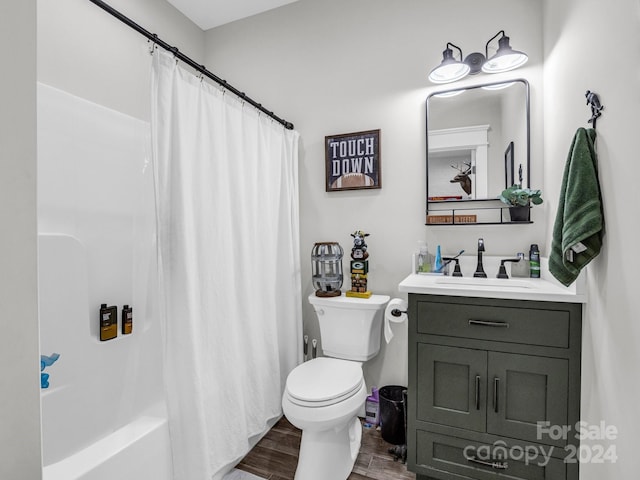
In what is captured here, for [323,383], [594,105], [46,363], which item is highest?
[594,105]

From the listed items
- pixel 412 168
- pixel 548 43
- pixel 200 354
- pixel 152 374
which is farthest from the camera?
pixel 412 168

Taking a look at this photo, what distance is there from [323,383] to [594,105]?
5.13ft

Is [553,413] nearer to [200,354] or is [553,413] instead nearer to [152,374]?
[200,354]

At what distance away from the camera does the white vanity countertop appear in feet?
4.39

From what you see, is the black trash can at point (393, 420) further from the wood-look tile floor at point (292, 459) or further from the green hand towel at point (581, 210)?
the green hand towel at point (581, 210)

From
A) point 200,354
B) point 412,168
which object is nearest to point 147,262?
point 200,354

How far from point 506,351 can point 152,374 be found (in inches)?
63.8

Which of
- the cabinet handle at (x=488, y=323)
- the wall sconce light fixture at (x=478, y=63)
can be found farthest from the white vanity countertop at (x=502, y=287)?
the wall sconce light fixture at (x=478, y=63)

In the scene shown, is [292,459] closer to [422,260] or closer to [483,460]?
[483,460]

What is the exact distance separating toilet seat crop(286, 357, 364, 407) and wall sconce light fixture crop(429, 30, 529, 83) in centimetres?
172

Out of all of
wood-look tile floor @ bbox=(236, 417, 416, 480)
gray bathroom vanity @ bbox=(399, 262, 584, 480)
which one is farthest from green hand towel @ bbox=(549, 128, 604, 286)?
wood-look tile floor @ bbox=(236, 417, 416, 480)

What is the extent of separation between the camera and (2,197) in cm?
42

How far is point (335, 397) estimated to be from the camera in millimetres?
1513

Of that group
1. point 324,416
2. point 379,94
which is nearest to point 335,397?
point 324,416
